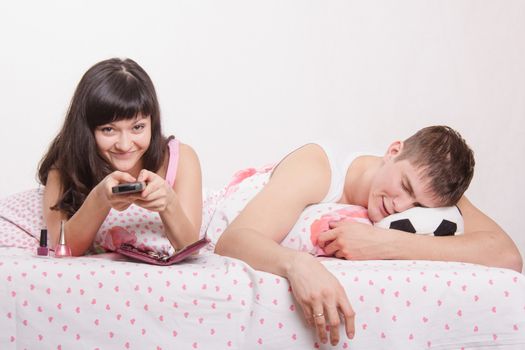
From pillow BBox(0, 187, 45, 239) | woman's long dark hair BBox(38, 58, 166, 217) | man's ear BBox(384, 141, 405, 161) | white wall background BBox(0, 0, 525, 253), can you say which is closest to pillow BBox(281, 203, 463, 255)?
man's ear BBox(384, 141, 405, 161)

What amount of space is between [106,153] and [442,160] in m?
0.94

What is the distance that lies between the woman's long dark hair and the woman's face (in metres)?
0.02

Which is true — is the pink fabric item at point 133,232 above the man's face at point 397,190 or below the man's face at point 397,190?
below

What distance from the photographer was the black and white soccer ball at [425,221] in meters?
2.02

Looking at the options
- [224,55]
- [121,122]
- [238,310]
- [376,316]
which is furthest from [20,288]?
[224,55]

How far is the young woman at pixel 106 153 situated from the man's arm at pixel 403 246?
410 mm

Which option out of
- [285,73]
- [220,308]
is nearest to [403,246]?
[220,308]

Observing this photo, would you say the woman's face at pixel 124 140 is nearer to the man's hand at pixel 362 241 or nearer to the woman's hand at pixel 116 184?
the woman's hand at pixel 116 184

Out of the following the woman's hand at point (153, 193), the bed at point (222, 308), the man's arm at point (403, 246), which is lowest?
the bed at point (222, 308)

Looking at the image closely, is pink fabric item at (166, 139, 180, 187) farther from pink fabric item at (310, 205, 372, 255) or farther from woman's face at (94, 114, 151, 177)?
pink fabric item at (310, 205, 372, 255)

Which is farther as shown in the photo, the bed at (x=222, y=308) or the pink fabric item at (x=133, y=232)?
the pink fabric item at (x=133, y=232)

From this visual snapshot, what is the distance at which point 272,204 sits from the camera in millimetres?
1966

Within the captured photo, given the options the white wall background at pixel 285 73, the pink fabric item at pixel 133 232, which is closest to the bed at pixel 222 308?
the pink fabric item at pixel 133 232

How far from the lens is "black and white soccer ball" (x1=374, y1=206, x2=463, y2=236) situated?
202cm
